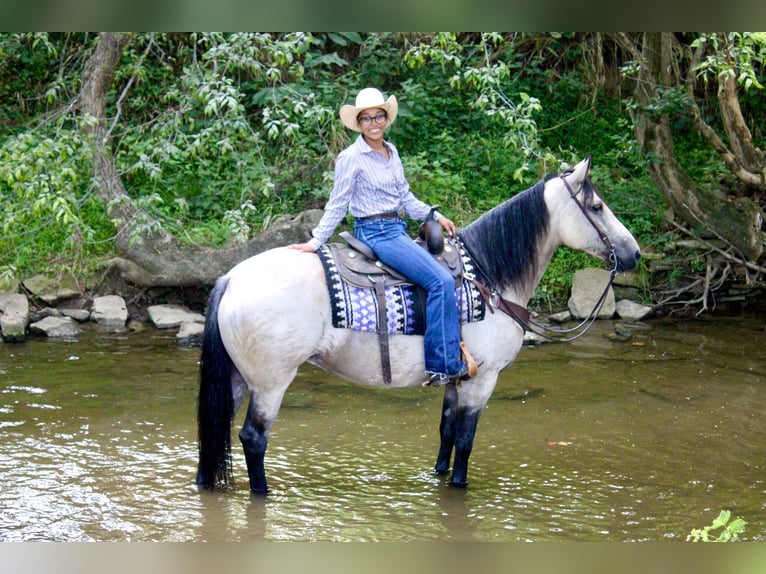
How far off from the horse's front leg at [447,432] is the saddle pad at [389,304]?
70cm

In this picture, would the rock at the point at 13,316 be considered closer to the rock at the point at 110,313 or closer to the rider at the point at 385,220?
the rock at the point at 110,313

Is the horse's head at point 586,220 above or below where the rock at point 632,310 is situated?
above

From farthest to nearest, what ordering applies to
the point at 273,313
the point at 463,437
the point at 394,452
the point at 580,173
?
the point at 394,452 → the point at 463,437 → the point at 580,173 → the point at 273,313

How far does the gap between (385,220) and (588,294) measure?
5471mm

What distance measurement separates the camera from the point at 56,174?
7.45 meters

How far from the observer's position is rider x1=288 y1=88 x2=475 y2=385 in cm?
494

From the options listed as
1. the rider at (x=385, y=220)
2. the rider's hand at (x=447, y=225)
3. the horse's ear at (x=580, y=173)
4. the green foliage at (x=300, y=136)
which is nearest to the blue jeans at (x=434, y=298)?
the rider at (x=385, y=220)

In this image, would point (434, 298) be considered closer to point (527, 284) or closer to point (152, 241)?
point (527, 284)

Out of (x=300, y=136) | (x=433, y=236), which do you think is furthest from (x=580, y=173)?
(x=300, y=136)

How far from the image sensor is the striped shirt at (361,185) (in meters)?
4.97

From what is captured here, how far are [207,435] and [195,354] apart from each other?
3731 mm

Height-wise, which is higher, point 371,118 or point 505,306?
point 371,118

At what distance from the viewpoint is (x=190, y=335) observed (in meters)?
9.01

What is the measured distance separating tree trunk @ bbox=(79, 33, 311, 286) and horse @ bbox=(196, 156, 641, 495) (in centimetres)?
442
